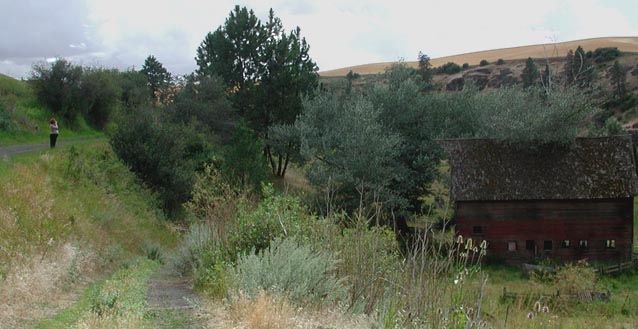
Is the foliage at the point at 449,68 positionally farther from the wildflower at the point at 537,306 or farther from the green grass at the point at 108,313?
the wildflower at the point at 537,306

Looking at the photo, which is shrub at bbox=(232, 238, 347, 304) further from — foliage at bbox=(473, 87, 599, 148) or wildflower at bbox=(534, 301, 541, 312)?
foliage at bbox=(473, 87, 599, 148)

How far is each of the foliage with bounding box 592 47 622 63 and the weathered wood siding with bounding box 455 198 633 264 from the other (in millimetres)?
91610

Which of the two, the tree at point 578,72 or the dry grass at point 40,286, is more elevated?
the tree at point 578,72

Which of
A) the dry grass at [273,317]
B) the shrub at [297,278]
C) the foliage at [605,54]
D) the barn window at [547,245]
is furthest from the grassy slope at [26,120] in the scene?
the foliage at [605,54]

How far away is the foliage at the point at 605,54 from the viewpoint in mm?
114438

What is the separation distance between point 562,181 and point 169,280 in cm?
2479

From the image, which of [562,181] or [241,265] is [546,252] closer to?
[562,181]

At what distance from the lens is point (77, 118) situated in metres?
42.0

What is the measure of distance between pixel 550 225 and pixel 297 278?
27.4 metres

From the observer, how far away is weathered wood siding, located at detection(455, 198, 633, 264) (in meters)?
32.7

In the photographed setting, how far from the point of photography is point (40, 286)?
10.8 meters

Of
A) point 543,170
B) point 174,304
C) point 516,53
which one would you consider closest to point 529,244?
point 543,170

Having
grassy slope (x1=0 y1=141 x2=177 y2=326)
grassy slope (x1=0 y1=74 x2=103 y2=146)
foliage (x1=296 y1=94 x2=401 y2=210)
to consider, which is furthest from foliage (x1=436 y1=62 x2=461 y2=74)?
grassy slope (x1=0 y1=141 x2=177 y2=326)

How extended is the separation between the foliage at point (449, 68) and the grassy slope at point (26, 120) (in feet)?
357
